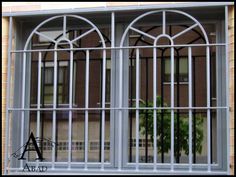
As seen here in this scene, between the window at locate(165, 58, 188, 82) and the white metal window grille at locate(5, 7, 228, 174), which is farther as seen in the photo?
the window at locate(165, 58, 188, 82)

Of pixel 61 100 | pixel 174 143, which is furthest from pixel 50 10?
pixel 174 143

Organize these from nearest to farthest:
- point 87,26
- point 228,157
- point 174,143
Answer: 1. point 228,157
2. point 174,143
3. point 87,26

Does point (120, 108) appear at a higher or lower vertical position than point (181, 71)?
lower

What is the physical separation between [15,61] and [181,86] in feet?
4.76

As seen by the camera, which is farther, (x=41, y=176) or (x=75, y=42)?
(x=75, y=42)

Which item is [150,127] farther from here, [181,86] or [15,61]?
[15,61]

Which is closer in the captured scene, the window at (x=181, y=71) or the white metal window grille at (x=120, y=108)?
the white metal window grille at (x=120, y=108)

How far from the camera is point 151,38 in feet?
12.8

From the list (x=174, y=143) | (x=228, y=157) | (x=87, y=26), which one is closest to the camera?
(x=228, y=157)

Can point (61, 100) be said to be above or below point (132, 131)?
above

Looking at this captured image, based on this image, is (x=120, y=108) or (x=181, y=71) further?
(x=181, y=71)

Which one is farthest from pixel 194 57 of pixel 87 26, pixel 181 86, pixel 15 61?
pixel 15 61

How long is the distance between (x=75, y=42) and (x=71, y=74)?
301mm

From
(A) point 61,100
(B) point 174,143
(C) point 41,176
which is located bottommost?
(C) point 41,176
